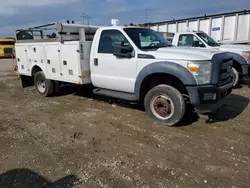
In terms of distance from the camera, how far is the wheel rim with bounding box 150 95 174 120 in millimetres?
4492

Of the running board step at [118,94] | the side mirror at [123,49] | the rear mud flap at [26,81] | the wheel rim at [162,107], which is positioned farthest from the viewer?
the rear mud flap at [26,81]

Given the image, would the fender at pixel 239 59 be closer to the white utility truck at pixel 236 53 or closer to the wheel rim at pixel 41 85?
the white utility truck at pixel 236 53

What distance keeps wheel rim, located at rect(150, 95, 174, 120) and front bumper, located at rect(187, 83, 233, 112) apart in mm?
490

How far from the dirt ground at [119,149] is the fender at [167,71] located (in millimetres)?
961

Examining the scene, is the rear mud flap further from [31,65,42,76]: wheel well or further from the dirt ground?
the dirt ground

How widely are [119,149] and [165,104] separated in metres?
1.42

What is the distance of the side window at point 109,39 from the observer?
5.14 meters

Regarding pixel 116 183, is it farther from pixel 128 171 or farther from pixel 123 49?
pixel 123 49

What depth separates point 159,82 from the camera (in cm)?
488

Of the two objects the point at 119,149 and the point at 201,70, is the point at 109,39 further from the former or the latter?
the point at 119,149

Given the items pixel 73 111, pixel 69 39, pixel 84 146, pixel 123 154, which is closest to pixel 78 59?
pixel 69 39

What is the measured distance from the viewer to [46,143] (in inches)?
156

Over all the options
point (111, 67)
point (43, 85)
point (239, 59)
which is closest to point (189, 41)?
point (239, 59)

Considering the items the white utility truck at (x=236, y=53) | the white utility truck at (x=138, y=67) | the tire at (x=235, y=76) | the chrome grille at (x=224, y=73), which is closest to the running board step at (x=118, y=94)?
the white utility truck at (x=138, y=67)
